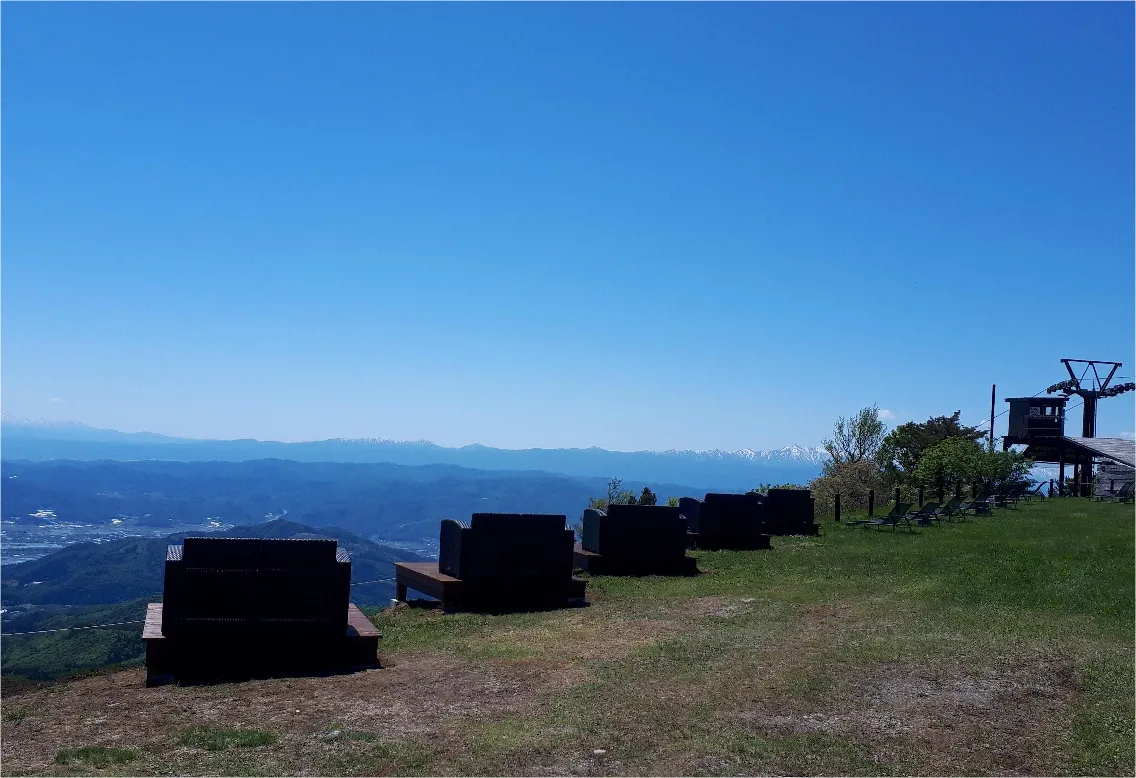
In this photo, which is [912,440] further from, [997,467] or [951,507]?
[951,507]

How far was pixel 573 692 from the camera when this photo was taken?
23.8 feet

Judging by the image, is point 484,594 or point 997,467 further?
point 997,467

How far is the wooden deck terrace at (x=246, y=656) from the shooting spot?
8219mm

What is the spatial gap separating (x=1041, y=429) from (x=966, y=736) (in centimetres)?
4923

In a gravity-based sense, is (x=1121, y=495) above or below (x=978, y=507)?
above

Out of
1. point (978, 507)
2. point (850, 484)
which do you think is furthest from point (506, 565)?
point (850, 484)

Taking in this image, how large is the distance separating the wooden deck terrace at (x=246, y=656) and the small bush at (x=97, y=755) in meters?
2.31

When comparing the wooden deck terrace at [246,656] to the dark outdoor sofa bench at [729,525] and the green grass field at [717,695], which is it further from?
the dark outdoor sofa bench at [729,525]

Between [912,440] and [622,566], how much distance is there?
109 ft

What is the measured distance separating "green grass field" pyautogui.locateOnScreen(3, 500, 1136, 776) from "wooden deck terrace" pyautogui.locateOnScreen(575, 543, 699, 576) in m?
2.34

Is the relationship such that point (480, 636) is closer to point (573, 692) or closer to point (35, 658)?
point (573, 692)

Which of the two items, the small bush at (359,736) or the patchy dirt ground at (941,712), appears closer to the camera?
the patchy dirt ground at (941,712)

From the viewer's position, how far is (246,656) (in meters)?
8.49

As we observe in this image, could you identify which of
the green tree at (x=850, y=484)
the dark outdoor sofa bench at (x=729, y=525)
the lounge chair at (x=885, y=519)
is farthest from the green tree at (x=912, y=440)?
the dark outdoor sofa bench at (x=729, y=525)
